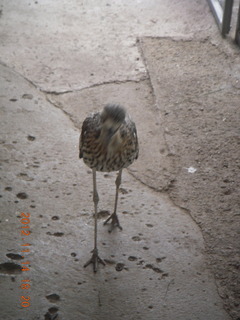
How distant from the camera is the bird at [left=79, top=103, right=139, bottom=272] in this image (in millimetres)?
3492

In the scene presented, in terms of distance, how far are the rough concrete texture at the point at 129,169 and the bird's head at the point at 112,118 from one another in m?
1.06

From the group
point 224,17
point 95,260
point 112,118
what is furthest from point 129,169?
point 224,17

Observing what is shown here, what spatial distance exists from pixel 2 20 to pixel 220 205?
4461 mm

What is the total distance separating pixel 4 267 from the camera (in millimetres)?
3777

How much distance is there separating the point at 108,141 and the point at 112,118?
19 cm

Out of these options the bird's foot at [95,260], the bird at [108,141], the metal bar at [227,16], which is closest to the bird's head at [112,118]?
the bird at [108,141]

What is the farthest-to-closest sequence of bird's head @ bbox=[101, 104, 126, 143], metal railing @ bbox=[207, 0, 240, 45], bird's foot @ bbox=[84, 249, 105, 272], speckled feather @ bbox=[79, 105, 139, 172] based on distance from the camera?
metal railing @ bbox=[207, 0, 240, 45] < bird's foot @ bbox=[84, 249, 105, 272] < speckled feather @ bbox=[79, 105, 139, 172] < bird's head @ bbox=[101, 104, 126, 143]

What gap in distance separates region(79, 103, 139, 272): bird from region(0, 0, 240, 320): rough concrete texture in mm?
355

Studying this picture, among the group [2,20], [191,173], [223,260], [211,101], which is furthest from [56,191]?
[2,20]

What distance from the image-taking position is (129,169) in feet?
15.8

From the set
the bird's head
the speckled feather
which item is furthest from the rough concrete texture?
the bird's head

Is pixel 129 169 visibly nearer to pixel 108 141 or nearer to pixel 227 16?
pixel 108 141

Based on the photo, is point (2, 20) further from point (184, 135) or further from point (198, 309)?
point (198, 309)

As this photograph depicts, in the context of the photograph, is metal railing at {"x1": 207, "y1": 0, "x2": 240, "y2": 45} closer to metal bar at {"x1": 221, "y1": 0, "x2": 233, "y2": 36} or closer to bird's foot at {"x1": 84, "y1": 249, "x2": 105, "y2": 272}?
metal bar at {"x1": 221, "y1": 0, "x2": 233, "y2": 36}
